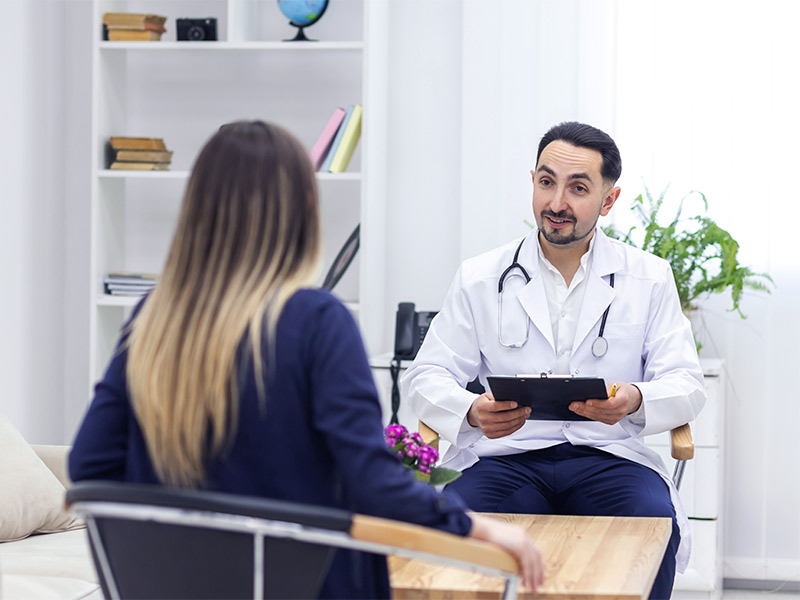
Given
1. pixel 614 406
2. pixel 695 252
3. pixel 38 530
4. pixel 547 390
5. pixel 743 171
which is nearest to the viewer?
pixel 547 390

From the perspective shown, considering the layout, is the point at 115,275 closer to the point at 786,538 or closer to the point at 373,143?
the point at 373,143

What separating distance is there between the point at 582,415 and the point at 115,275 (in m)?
1.99

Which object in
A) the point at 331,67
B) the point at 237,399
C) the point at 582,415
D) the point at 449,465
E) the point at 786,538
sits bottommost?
the point at 786,538

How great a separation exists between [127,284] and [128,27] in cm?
90

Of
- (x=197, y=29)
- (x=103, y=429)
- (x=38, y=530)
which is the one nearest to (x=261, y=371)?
(x=103, y=429)

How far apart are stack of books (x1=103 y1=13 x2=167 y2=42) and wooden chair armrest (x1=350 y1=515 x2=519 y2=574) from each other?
8.80 ft

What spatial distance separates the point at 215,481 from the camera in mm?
1165

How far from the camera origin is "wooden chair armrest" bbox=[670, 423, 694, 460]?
218 centimetres

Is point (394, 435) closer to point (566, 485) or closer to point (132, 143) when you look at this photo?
point (566, 485)

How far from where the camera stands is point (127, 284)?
3.40 m

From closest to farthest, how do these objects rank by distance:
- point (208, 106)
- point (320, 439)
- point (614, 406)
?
point (320, 439) < point (614, 406) < point (208, 106)

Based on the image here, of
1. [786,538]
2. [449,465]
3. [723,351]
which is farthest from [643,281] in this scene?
[786,538]

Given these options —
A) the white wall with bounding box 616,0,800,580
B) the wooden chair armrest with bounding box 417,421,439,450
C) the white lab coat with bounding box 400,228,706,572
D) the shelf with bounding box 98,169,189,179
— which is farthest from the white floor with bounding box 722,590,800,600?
the shelf with bounding box 98,169,189,179

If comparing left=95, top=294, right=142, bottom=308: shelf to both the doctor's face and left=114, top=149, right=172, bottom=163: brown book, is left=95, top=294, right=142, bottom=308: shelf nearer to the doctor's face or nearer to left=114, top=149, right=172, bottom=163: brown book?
left=114, top=149, right=172, bottom=163: brown book
